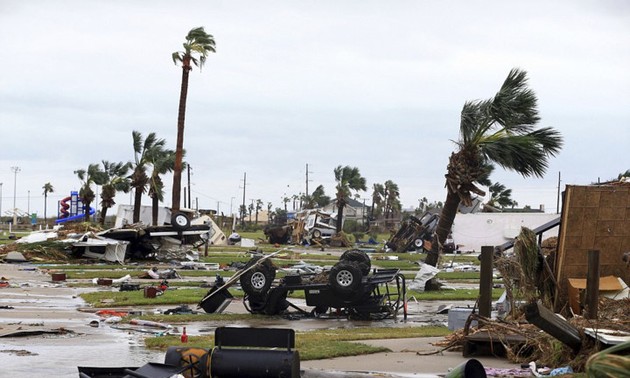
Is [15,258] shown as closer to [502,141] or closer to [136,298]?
[136,298]

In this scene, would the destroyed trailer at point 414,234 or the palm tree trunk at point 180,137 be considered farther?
the destroyed trailer at point 414,234

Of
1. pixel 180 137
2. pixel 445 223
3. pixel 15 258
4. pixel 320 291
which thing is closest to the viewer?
pixel 320 291

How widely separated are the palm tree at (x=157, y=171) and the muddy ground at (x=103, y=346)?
1259 inches

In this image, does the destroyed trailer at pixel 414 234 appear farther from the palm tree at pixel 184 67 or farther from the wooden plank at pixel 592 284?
the wooden plank at pixel 592 284

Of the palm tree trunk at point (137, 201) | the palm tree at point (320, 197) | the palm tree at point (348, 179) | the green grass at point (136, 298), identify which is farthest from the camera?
the palm tree at point (320, 197)

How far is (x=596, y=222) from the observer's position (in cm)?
1647

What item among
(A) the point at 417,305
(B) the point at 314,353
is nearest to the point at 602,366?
(B) the point at 314,353

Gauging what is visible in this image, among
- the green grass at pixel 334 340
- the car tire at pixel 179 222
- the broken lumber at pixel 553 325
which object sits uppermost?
the car tire at pixel 179 222

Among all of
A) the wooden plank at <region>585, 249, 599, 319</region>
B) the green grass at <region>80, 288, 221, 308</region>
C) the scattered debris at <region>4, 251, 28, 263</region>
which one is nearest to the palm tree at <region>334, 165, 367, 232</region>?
the scattered debris at <region>4, 251, 28, 263</region>

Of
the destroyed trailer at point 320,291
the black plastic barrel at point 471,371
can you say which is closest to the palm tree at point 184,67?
the destroyed trailer at point 320,291

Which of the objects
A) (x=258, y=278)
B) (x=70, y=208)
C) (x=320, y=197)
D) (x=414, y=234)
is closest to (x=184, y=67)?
(x=414, y=234)

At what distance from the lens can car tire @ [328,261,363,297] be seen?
66.4 ft

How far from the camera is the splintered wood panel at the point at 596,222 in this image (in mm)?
16344

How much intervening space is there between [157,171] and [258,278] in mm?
37025
